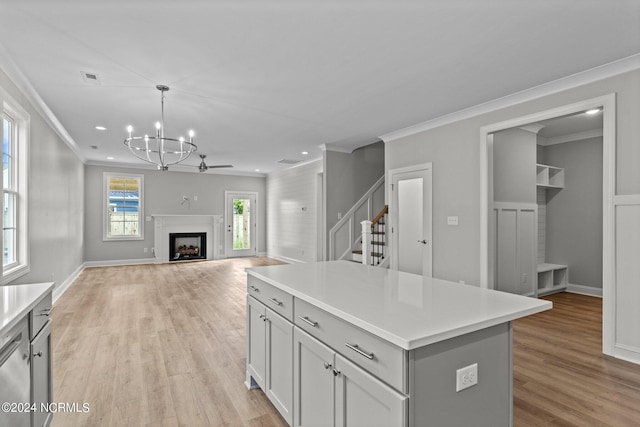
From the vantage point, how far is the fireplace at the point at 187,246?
9352 mm

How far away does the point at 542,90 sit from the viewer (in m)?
3.59

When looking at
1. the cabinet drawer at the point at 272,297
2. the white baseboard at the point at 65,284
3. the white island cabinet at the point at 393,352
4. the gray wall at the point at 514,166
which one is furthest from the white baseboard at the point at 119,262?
the gray wall at the point at 514,166

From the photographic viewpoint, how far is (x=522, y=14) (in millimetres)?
2322

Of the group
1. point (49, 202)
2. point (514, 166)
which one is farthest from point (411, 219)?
point (49, 202)

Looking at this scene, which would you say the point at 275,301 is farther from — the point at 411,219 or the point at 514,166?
the point at 514,166

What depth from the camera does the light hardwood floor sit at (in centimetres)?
216

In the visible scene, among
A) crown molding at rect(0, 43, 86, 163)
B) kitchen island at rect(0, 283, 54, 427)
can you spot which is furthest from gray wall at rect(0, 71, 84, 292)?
kitchen island at rect(0, 283, 54, 427)

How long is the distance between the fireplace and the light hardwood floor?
4258 millimetres

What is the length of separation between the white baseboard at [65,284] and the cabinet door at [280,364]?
446 centimetres

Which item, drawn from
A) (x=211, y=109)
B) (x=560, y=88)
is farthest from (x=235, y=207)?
(x=560, y=88)

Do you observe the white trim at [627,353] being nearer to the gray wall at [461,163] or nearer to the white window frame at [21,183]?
the gray wall at [461,163]

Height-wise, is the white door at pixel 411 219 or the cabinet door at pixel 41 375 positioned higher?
the white door at pixel 411 219

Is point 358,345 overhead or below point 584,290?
overhead

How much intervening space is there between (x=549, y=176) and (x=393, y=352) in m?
6.23
